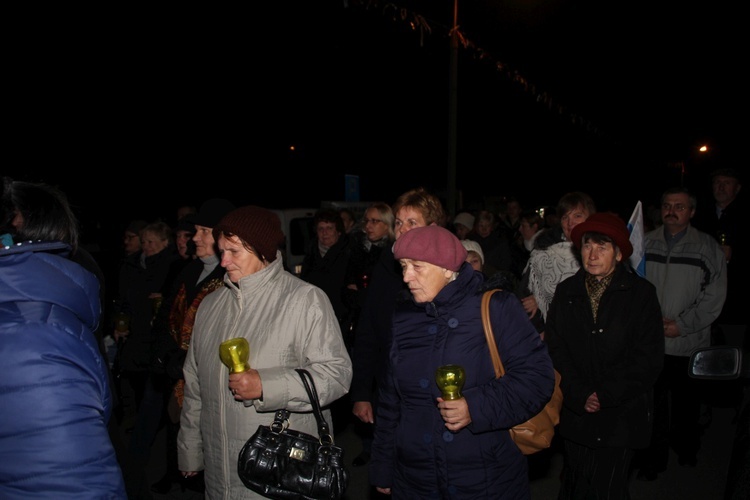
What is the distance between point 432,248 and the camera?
106 inches

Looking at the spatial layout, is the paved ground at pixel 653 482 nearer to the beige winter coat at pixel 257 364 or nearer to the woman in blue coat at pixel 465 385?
the beige winter coat at pixel 257 364

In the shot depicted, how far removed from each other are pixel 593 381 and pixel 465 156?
3153cm

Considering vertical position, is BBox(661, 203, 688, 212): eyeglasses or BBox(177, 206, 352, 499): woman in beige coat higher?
BBox(661, 203, 688, 212): eyeglasses

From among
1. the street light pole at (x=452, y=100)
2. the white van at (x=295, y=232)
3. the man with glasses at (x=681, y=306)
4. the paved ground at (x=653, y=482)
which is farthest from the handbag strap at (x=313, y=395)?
the street light pole at (x=452, y=100)

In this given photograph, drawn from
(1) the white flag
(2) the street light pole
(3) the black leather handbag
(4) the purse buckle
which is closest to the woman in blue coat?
(3) the black leather handbag

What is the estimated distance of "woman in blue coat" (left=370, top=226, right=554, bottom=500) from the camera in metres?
2.54

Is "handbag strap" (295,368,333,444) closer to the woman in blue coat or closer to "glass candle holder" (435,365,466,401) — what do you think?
the woman in blue coat

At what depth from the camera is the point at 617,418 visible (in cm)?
345

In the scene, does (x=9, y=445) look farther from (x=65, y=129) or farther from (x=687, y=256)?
(x=65, y=129)

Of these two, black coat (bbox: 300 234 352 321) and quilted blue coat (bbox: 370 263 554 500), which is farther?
black coat (bbox: 300 234 352 321)

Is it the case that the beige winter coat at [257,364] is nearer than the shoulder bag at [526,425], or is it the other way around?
the shoulder bag at [526,425]

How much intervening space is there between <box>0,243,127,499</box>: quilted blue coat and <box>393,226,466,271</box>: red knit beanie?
59.3 inches

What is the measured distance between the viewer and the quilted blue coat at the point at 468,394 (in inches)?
100

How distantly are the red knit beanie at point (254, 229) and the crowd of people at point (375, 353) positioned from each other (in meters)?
0.01
